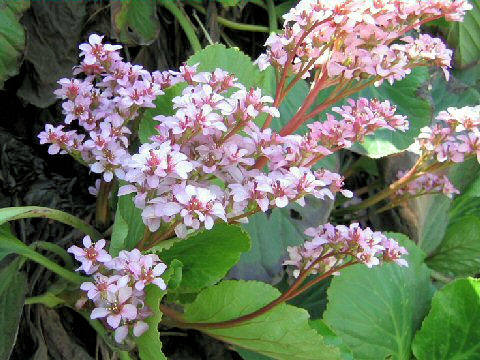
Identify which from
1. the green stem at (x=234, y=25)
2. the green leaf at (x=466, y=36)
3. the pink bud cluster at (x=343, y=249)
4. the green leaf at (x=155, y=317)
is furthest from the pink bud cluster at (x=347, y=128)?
the green leaf at (x=466, y=36)

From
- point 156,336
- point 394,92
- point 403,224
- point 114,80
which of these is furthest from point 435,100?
point 156,336

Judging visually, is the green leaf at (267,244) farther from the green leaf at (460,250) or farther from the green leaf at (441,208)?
the green leaf at (460,250)

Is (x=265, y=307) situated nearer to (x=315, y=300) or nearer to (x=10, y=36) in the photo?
(x=315, y=300)

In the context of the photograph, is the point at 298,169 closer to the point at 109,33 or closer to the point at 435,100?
the point at 109,33

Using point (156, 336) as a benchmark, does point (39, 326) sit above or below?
below

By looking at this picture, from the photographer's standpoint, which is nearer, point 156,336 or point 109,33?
point 156,336

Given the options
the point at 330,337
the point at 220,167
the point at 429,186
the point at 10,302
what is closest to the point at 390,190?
the point at 429,186

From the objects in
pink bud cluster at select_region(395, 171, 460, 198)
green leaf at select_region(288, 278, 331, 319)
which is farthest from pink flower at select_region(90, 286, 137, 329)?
pink bud cluster at select_region(395, 171, 460, 198)
